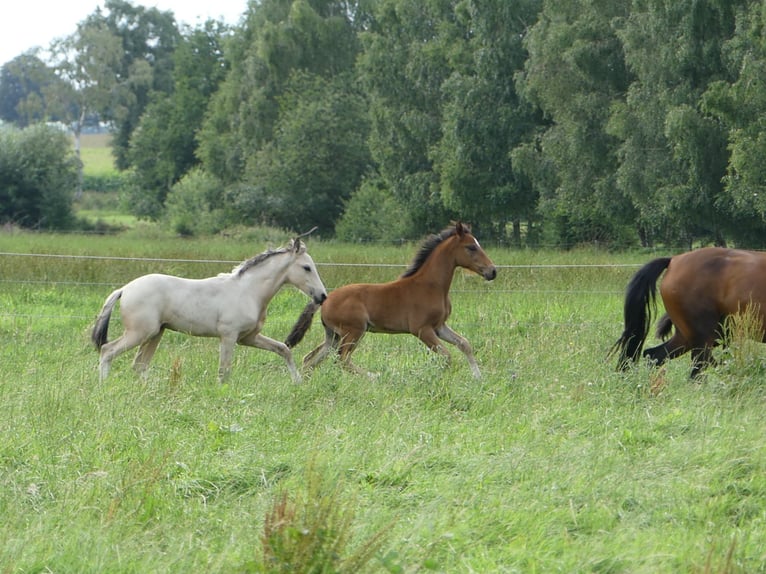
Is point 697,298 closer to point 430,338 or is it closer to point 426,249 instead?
point 430,338

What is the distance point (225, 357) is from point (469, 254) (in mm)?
2599

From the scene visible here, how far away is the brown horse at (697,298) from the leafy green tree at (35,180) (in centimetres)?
3907

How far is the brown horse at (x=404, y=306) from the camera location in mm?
10258

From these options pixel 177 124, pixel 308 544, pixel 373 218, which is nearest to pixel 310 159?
pixel 373 218

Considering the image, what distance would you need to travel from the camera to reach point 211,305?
9766mm

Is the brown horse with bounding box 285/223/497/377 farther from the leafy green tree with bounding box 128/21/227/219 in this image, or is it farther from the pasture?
the leafy green tree with bounding box 128/21/227/219

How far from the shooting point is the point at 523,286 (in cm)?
1658

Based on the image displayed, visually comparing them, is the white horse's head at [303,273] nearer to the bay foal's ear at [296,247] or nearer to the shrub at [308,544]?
the bay foal's ear at [296,247]

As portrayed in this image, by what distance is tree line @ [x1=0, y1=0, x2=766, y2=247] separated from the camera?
2691cm

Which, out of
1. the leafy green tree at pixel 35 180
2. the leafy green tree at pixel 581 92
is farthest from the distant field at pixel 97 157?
the leafy green tree at pixel 581 92

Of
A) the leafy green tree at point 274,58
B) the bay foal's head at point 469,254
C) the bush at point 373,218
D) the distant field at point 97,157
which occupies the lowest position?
the bush at point 373,218

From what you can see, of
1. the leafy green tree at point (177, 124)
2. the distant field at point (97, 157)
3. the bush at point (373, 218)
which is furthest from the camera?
the distant field at point (97, 157)

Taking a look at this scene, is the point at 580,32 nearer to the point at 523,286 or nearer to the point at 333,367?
the point at 523,286

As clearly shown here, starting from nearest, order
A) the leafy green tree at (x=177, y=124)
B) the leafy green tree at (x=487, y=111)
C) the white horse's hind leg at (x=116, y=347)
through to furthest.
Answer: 1. the white horse's hind leg at (x=116, y=347)
2. the leafy green tree at (x=487, y=111)
3. the leafy green tree at (x=177, y=124)
